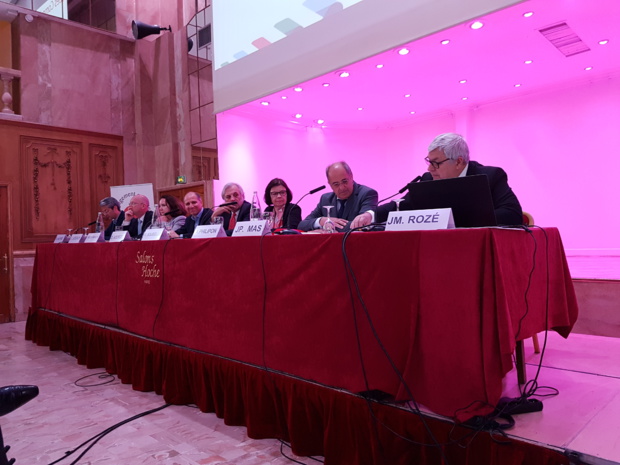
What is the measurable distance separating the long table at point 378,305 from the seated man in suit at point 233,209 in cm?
77

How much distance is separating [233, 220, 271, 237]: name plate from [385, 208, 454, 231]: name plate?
583 millimetres

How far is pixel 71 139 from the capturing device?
571cm

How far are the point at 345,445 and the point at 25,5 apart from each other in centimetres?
652

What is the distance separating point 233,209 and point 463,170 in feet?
5.38

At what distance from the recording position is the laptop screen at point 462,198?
1273mm

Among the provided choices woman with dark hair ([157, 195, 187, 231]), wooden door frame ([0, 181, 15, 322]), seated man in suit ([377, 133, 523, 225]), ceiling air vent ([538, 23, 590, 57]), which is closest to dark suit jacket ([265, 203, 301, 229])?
woman with dark hair ([157, 195, 187, 231])

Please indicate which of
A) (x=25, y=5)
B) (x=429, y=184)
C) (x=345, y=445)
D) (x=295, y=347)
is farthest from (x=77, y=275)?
(x=25, y=5)

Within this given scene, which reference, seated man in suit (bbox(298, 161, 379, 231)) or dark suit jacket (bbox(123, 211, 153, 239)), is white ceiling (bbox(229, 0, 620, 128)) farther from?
dark suit jacket (bbox(123, 211, 153, 239))

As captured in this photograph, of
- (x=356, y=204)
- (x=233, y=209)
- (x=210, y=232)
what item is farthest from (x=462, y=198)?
(x=233, y=209)

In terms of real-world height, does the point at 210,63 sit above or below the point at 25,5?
below

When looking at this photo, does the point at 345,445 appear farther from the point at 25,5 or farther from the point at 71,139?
the point at 25,5

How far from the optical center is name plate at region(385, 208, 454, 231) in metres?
1.23

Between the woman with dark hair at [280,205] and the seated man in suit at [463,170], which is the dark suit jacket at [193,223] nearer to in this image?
the woman with dark hair at [280,205]

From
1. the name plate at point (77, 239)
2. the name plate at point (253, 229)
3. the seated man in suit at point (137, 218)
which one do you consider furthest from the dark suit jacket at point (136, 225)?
the name plate at point (253, 229)
